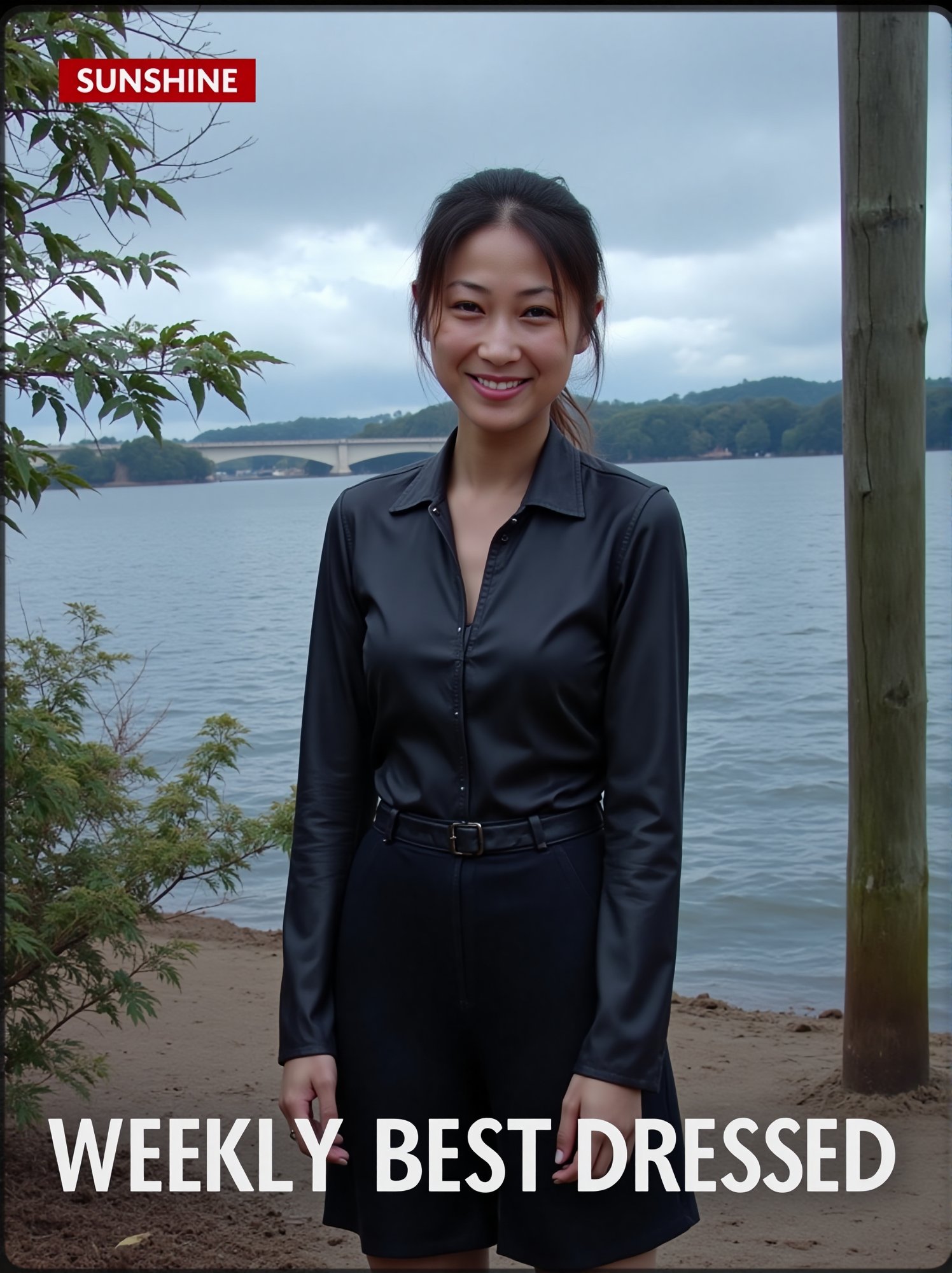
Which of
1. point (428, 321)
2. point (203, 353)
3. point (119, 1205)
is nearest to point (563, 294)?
point (428, 321)

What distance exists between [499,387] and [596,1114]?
1037mm

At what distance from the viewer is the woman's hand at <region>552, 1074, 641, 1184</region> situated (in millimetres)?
1847

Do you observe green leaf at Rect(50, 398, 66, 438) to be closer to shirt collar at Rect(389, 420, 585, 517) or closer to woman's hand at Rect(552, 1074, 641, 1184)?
shirt collar at Rect(389, 420, 585, 517)

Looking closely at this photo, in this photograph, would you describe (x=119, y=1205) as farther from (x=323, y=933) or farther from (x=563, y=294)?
(x=563, y=294)

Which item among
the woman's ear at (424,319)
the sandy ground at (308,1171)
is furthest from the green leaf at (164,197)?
the sandy ground at (308,1171)

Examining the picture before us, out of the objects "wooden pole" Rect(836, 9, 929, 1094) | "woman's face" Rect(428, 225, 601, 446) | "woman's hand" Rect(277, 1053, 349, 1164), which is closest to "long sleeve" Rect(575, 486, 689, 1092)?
"woman's face" Rect(428, 225, 601, 446)

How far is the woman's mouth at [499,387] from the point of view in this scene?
1970 millimetres

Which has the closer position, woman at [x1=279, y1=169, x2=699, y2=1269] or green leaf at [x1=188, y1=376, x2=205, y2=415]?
woman at [x1=279, y1=169, x2=699, y2=1269]

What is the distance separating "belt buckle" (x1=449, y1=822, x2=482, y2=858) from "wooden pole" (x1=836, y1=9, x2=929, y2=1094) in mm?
2208

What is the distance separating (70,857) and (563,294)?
243 cm

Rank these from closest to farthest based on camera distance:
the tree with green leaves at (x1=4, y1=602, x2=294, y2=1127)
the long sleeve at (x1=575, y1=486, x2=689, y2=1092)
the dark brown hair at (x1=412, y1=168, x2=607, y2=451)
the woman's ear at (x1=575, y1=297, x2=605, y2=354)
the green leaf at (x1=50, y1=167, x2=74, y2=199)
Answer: the long sleeve at (x1=575, y1=486, x2=689, y2=1092) → the dark brown hair at (x1=412, y1=168, x2=607, y2=451) → the woman's ear at (x1=575, y1=297, x2=605, y2=354) → the green leaf at (x1=50, y1=167, x2=74, y2=199) → the tree with green leaves at (x1=4, y1=602, x2=294, y2=1127)

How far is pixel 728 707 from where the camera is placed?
14633mm

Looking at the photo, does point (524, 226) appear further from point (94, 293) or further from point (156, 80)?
point (156, 80)

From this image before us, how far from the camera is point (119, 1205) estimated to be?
3.62m
